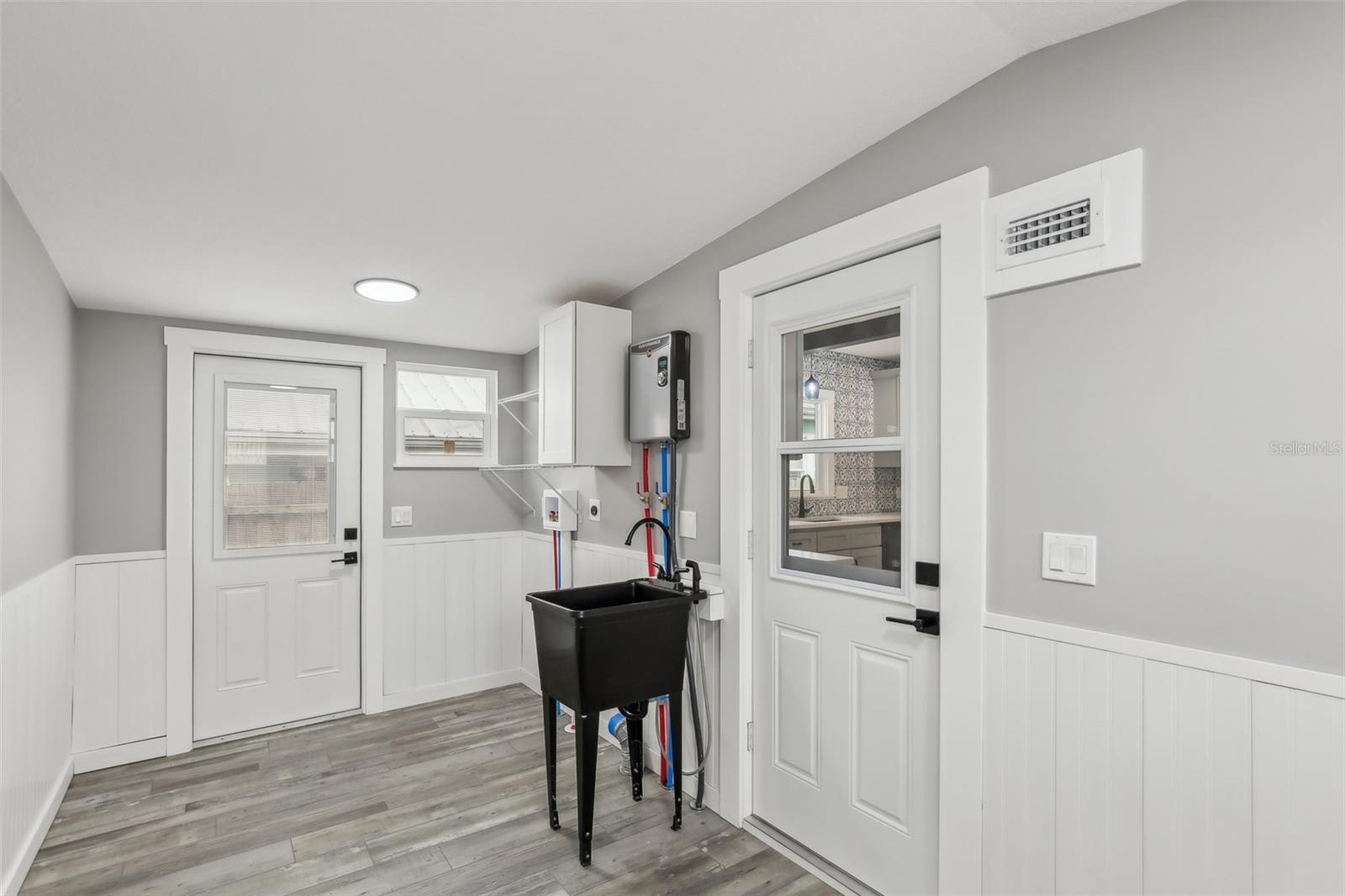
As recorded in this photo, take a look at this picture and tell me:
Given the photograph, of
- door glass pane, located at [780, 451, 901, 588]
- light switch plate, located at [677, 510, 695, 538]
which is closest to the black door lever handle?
door glass pane, located at [780, 451, 901, 588]

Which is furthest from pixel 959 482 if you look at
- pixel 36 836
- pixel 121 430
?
pixel 121 430

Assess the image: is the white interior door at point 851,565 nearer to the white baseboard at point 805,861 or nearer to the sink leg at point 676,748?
the white baseboard at point 805,861

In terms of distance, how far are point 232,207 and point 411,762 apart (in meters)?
2.46

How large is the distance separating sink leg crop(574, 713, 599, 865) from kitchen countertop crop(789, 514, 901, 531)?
0.96 meters

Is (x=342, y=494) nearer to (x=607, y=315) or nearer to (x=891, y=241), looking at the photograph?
(x=607, y=315)

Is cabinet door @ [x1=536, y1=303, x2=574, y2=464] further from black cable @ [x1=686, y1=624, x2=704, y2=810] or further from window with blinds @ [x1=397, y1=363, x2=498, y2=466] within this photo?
window with blinds @ [x1=397, y1=363, x2=498, y2=466]

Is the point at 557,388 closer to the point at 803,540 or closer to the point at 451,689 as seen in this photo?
the point at 803,540

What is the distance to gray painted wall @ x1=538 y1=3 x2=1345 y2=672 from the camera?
1260mm

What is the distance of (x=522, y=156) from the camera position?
6.52ft

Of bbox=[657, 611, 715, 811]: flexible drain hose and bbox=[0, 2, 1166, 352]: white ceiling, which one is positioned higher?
bbox=[0, 2, 1166, 352]: white ceiling

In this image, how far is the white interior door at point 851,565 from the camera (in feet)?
6.34

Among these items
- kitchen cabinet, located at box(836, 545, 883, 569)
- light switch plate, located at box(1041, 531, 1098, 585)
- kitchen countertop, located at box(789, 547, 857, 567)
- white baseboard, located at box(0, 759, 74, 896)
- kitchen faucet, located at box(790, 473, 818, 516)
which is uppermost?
kitchen faucet, located at box(790, 473, 818, 516)

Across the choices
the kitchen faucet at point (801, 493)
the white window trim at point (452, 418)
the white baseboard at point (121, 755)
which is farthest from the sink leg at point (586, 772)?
the white baseboard at point (121, 755)

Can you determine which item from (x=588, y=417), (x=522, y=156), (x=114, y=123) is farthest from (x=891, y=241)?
(x=114, y=123)
